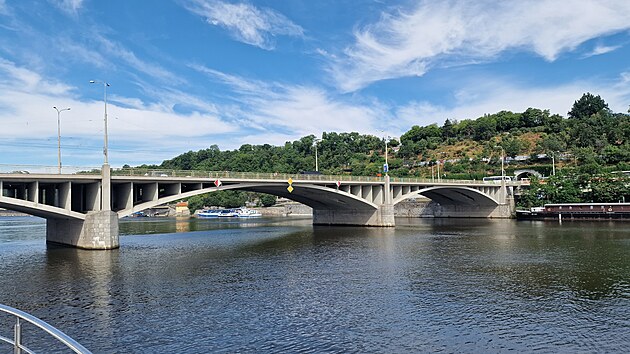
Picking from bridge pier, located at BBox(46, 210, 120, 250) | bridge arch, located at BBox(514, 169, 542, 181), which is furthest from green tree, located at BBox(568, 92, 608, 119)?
A: bridge pier, located at BBox(46, 210, 120, 250)

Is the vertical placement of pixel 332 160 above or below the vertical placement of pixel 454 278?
above

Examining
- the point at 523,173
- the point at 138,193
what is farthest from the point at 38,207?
the point at 523,173

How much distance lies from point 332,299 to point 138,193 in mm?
34228

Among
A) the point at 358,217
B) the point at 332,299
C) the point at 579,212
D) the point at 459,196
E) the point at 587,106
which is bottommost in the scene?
the point at 332,299

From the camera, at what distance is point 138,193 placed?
168 ft

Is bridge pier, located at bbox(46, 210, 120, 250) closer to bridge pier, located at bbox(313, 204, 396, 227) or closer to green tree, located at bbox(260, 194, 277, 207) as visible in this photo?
bridge pier, located at bbox(313, 204, 396, 227)

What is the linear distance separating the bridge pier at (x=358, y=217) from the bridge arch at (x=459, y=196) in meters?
13.4

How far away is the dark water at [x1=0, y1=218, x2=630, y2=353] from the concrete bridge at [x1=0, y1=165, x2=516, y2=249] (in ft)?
12.4

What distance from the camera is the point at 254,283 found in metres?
28.7

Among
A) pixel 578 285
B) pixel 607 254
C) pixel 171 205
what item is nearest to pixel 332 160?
pixel 171 205

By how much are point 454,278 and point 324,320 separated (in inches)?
484

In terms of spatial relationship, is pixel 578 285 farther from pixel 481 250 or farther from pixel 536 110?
pixel 536 110

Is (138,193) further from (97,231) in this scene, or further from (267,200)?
(267,200)

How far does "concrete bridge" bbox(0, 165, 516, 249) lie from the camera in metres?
42.0
